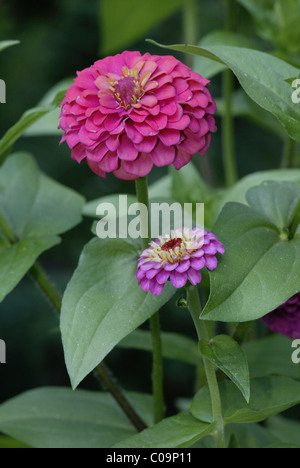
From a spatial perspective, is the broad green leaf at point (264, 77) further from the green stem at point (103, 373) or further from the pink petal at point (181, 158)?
the green stem at point (103, 373)

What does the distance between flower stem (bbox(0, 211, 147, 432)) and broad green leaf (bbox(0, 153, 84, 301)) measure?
0.7 inches

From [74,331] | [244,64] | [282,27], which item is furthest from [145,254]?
[282,27]

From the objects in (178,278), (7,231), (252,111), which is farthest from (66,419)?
(252,111)

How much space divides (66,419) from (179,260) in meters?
0.33

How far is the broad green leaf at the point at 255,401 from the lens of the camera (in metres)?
0.51

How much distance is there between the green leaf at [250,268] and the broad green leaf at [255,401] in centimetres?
8

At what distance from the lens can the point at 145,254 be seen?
1.66 ft

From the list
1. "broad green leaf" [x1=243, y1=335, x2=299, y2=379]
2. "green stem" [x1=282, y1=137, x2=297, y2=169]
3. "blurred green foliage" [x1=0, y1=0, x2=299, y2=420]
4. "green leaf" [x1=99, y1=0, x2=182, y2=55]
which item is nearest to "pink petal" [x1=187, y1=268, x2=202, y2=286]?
"broad green leaf" [x1=243, y1=335, x2=299, y2=379]

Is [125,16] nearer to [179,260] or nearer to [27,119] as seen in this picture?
[27,119]

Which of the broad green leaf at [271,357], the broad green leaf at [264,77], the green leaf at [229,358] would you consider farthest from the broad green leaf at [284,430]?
the broad green leaf at [264,77]

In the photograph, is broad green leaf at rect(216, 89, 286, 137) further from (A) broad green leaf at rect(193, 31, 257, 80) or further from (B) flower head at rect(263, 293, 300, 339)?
(B) flower head at rect(263, 293, 300, 339)

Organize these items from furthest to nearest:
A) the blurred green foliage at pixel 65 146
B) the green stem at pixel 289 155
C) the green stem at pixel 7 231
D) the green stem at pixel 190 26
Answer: the blurred green foliage at pixel 65 146, the green stem at pixel 190 26, the green stem at pixel 289 155, the green stem at pixel 7 231

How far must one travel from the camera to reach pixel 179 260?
49 centimetres

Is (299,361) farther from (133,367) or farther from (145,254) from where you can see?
(133,367)
